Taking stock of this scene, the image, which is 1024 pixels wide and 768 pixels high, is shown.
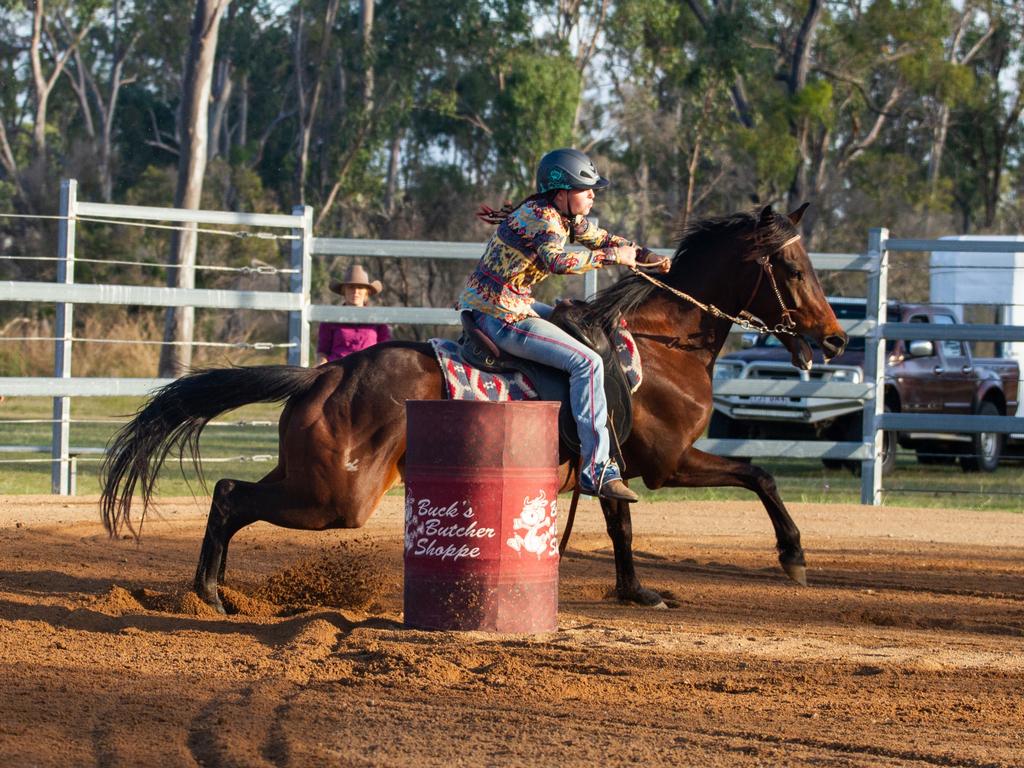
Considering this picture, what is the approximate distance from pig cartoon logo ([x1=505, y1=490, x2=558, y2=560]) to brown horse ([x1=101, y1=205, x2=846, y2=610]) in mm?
1001

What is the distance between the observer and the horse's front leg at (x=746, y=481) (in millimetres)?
7770

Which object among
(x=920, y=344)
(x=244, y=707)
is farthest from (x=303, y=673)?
(x=920, y=344)

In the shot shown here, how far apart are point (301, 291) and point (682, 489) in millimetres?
5142

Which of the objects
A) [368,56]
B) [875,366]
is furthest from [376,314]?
[368,56]

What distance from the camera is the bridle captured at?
25.9ft

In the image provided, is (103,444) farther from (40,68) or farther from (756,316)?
(40,68)

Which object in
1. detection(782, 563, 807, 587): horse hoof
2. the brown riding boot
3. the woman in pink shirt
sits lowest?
detection(782, 563, 807, 587): horse hoof

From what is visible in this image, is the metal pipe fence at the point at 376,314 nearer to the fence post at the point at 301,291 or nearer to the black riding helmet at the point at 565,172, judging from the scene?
the fence post at the point at 301,291

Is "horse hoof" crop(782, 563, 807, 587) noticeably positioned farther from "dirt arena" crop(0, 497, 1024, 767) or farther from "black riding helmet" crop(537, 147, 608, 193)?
Answer: "black riding helmet" crop(537, 147, 608, 193)

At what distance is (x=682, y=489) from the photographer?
15.4m

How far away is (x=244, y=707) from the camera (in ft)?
15.9

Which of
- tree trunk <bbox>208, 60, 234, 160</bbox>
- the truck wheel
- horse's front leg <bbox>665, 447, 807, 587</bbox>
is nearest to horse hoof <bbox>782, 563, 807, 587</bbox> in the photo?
horse's front leg <bbox>665, 447, 807, 587</bbox>

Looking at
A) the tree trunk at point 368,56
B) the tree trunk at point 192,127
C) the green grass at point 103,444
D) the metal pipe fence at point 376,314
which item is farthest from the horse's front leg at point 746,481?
the tree trunk at point 368,56

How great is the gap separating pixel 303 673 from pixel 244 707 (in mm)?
579
